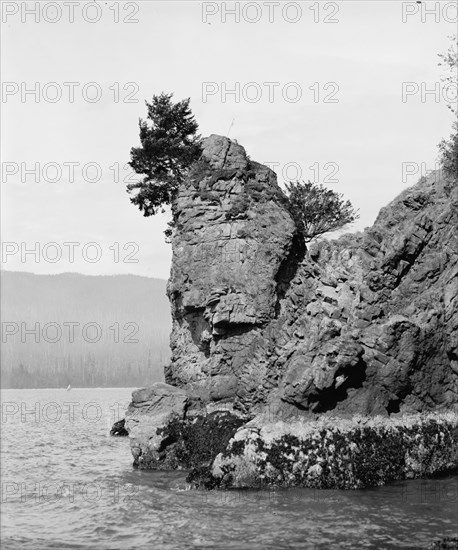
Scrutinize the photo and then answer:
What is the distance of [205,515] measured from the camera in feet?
98.6

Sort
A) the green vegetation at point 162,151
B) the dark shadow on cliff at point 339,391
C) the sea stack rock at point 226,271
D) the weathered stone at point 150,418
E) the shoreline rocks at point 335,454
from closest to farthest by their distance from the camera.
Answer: the shoreline rocks at point 335,454, the dark shadow on cliff at point 339,391, the weathered stone at point 150,418, the sea stack rock at point 226,271, the green vegetation at point 162,151

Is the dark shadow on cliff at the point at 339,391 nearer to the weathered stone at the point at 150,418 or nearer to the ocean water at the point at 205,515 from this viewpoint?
the ocean water at the point at 205,515

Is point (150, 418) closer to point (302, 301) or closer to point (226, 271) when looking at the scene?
point (226, 271)

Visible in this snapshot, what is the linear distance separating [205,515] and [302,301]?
19604 millimetres

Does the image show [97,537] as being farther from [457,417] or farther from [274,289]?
[274,289]

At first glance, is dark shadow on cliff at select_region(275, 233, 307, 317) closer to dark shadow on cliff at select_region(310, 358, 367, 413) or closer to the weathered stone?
the weathered stone

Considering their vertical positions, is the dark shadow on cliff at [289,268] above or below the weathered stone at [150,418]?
above

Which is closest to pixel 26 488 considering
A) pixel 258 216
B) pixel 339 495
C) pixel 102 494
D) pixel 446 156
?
pixel 102 494

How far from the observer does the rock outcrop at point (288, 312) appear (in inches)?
1503

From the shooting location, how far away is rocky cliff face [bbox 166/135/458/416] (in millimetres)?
38219

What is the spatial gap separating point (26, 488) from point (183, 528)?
44.1 feet

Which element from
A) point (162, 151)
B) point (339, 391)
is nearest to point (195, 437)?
point (339, 391)

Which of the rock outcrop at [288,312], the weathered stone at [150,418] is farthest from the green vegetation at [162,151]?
the weathered stone at [150,418]

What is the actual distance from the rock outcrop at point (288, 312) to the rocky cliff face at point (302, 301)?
0.24ft
